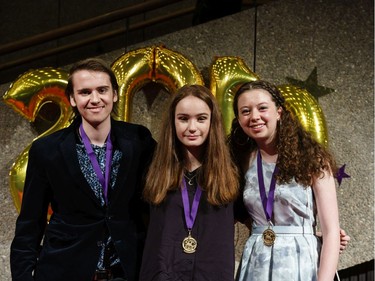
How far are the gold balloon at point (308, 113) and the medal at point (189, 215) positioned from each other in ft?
3.03

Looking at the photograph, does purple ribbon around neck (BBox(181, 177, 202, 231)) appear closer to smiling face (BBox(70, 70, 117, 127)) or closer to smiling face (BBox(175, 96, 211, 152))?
smiling face (BBox(175, 96, 211, 152))

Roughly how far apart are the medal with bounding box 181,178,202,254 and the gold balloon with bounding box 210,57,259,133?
75 cm

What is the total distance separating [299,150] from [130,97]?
98 centimetres

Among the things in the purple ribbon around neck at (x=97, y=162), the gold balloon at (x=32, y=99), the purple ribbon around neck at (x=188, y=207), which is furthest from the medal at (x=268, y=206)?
the gold balloon at (x=32, y=99)

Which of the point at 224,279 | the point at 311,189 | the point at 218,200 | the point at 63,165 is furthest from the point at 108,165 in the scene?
the point at 311,189

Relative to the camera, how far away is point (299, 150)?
2.19 m

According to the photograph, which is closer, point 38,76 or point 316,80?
point 38,76

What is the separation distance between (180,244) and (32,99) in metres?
1.16

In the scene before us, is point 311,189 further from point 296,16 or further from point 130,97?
point 296,16

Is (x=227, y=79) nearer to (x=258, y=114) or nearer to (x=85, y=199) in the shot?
(x=258, y=114)

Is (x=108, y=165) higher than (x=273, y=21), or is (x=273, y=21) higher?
(x=273, y=21)

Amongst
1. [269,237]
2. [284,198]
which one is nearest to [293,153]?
[284,198]

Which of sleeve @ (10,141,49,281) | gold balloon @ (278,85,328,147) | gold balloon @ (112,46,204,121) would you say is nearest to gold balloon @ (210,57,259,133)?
gold balloon @ (112,46,204,121)

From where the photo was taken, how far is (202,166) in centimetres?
213
